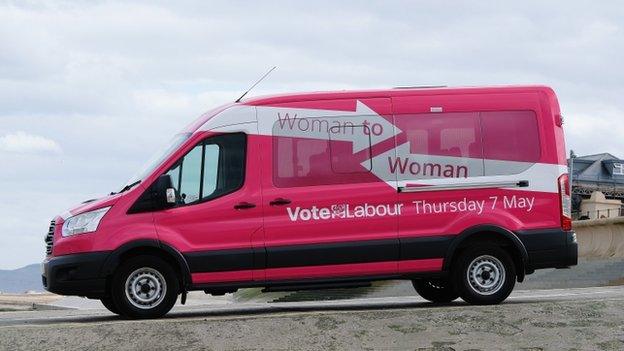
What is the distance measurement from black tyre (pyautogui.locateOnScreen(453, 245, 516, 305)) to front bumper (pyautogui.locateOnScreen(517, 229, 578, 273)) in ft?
0.81

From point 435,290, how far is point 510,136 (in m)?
2.41

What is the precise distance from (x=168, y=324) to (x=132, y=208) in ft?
6.02

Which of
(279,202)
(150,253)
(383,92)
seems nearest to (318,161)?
(279,202)

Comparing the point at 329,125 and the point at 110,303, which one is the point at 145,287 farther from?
the point at 329,125

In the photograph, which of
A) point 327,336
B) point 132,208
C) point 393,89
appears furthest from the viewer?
point 393,89

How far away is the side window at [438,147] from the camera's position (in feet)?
39.4

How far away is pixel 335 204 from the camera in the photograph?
38.6 feet

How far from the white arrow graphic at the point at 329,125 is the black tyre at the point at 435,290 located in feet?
7.30

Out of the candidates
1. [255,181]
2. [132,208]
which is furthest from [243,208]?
[132,208]

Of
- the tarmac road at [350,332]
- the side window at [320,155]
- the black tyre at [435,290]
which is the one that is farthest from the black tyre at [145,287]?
the black tyre at [435,290]

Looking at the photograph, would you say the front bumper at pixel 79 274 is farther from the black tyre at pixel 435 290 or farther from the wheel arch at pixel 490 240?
the black tyre at pixel 435 290

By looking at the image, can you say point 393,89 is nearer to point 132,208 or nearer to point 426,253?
point 426,253

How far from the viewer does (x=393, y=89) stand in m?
12.3

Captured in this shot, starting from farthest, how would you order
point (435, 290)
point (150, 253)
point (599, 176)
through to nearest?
point (599, 176) < point (435, 290) < point (150, 253)
